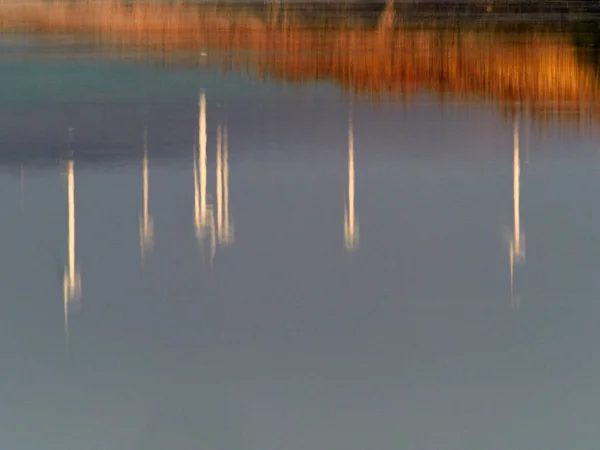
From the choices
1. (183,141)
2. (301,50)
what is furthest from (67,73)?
(183,141)

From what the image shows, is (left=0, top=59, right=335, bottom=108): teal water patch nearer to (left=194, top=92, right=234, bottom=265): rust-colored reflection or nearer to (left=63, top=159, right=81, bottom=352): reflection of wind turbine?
(left=194, top=92, right=234, bottom=265): rust-colored reflection

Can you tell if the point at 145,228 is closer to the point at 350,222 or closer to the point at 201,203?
the point at 201,203

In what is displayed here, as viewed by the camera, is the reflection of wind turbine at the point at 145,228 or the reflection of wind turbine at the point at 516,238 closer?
the reflection of wind turbine at the point at 516,238

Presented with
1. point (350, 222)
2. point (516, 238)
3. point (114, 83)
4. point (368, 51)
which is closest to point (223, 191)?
point (350, 222)

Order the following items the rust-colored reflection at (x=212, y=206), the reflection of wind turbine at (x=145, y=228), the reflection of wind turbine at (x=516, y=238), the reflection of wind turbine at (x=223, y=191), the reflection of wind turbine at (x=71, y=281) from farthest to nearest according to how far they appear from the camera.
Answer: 1. the reflection of wind turbine at (x=223, y=191)
2. the rust-colored reflection at (x=212, y=206)
3. the reflection of wind turbine at (x=145, y=228)
4. the reflection of wind turbine at (x=516, y=238)
5. the reflection of wind turbine at (x=71, y=281)

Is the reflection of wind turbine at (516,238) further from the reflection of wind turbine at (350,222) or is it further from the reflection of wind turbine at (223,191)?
the reflection of wind turbine at (223,191)

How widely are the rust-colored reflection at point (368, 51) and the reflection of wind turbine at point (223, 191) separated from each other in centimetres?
398

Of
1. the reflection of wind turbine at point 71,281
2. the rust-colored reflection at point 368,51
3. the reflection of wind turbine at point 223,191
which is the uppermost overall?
the reflection of wind turbine at point 71,281

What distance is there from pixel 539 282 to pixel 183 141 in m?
6.94

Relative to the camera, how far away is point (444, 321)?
9211mm

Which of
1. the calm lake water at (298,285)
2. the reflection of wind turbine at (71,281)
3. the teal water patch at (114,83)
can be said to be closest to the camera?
the calm lake water at (298,285)

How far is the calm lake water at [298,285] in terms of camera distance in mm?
7383

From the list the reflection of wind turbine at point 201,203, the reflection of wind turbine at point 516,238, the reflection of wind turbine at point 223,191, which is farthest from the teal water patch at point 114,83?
the reflection of wind turbine at point 516,238

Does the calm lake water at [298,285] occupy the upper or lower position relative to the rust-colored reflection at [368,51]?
upper
